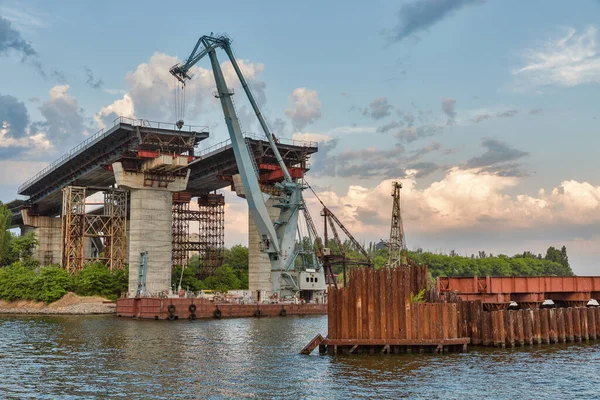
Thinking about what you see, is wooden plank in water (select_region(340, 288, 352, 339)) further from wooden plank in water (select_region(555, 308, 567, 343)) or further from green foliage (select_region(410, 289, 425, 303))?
wooden plank in water (select_region(555, 308, 567, 343))

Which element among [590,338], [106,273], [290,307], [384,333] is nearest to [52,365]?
[384,333]

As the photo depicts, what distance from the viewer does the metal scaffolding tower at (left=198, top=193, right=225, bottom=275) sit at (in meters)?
134

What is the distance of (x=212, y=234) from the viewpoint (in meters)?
138

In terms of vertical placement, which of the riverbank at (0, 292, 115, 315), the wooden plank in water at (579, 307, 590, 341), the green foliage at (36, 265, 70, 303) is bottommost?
the wooden plank in water at (579, 307, 590, 341)

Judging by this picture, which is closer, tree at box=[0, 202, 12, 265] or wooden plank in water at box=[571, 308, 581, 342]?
wooden plank in water at box=[571, 308, 581, 342]

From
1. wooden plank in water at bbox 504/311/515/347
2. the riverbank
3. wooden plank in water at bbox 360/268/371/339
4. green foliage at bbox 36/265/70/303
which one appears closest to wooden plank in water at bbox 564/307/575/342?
wooden plank in water at bbox 504/311/515/347

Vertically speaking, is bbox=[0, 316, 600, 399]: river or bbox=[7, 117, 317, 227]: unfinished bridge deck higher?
bbox=[7, 117, 317, 227]: unfinished bridge deck

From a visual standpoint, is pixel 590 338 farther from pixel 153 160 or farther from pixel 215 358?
pixel 153 160

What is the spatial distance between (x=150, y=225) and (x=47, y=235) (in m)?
59.7

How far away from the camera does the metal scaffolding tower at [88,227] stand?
108 m

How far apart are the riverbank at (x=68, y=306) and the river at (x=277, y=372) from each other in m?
48.2

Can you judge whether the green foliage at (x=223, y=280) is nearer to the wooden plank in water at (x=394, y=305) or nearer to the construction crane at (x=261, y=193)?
the construction crane at (x=261, y=193)

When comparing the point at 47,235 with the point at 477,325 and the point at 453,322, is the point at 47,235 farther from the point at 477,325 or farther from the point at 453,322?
the point at 453,322

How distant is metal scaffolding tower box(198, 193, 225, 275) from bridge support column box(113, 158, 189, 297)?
126 ft
